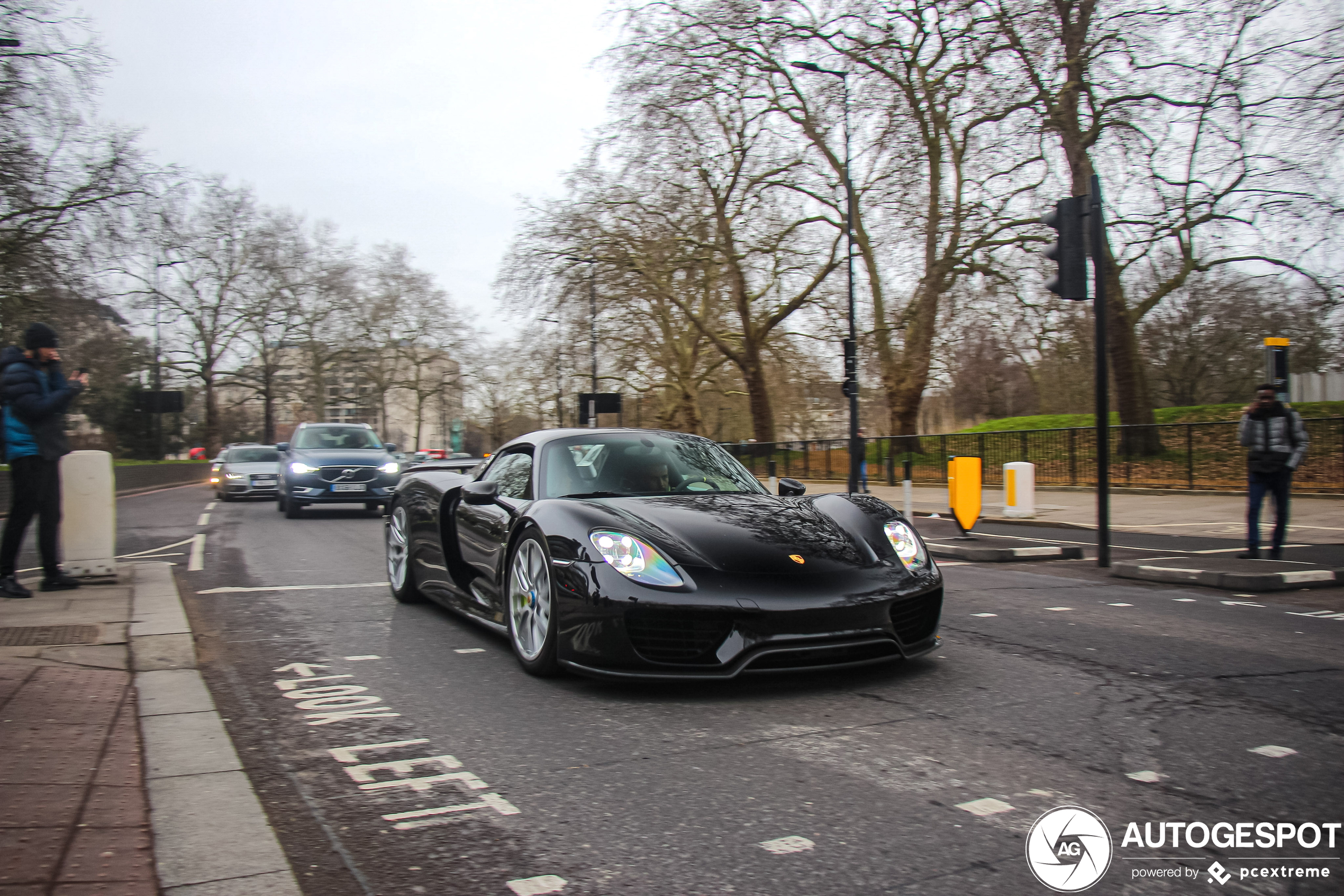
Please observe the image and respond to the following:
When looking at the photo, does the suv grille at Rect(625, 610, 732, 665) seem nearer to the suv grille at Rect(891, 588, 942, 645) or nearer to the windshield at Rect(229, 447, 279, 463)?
the suv grille at Rect(891, 588, 942, 645)

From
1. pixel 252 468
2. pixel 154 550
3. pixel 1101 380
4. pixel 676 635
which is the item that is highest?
pixel 1101 380

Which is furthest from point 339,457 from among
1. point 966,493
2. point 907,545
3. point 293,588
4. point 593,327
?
point 593,327

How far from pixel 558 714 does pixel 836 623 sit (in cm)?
123

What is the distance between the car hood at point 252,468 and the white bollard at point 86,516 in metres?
16.3

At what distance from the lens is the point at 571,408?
60.2m

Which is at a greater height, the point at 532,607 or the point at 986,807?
the point at 532,607

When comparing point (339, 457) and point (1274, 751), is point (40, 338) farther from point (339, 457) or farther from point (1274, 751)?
point (339, 457)

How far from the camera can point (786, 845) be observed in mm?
2787

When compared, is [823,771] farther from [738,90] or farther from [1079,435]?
[738,90]

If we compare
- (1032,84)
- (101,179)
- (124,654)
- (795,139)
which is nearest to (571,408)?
(795,139)

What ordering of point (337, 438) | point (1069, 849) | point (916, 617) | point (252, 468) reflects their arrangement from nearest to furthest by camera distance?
1. point (1069, 849)
2. point (916, 617)
3. point (337, 438)
4. point (252, 468)

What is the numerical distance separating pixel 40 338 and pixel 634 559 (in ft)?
17.3

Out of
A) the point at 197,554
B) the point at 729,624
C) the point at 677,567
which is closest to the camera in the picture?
the point at 729,624

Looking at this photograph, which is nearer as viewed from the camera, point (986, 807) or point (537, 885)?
point (537, 885)
